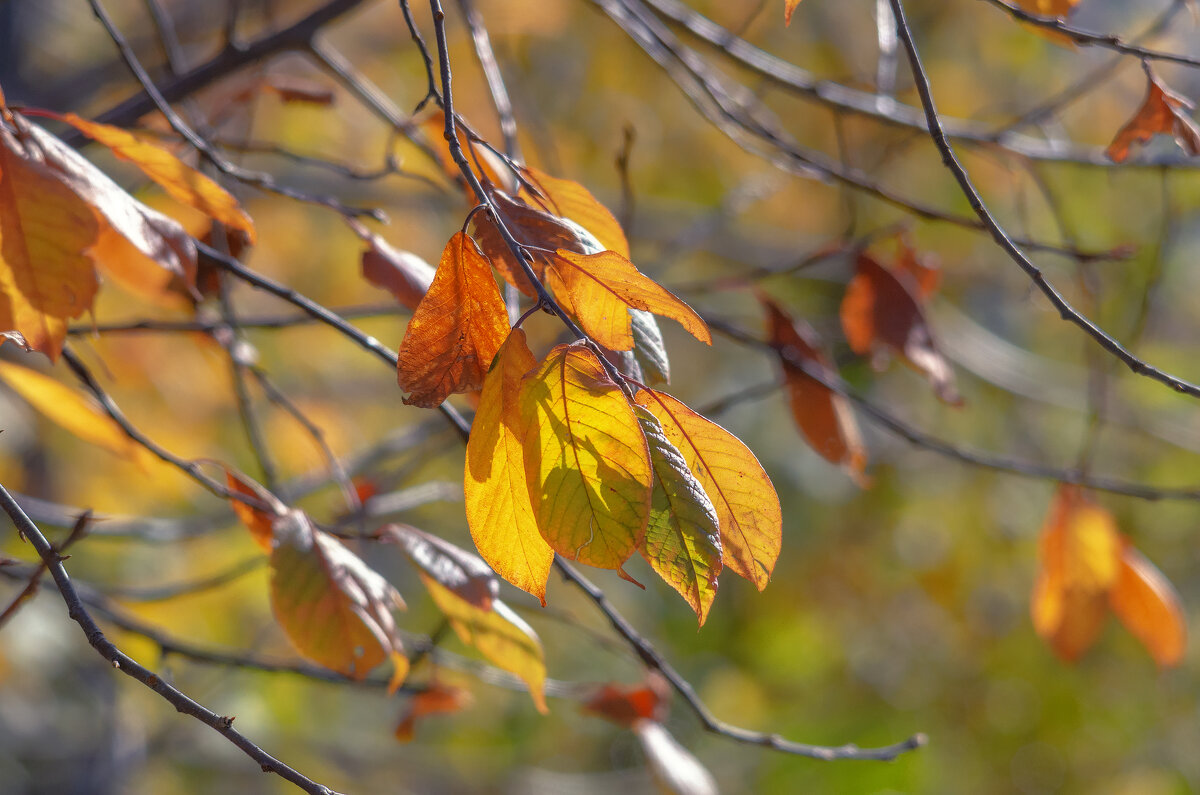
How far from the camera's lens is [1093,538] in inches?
36.7

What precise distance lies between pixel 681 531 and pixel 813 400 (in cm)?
49

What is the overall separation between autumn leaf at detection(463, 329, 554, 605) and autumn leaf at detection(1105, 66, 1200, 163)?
0.43 metres

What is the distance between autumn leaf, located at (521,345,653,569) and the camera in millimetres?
357

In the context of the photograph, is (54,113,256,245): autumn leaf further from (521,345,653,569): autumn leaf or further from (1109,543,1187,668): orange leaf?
(1109,543,1187,668): orange leaf

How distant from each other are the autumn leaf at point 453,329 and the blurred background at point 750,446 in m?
1.59

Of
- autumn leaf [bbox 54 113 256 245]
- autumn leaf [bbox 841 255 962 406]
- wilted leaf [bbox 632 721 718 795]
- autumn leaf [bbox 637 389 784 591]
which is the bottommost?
wilted leaf [bbox 632 721 718 795]

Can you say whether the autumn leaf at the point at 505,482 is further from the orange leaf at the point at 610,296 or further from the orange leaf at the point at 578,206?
the orange leaf at the point at 578,206

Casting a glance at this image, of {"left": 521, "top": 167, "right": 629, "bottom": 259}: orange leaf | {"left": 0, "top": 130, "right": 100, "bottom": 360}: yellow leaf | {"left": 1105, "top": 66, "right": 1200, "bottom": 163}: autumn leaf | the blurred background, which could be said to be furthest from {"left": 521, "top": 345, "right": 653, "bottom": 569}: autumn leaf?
the blurred background

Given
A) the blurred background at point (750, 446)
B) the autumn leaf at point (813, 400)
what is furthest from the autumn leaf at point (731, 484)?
the blurred background at point (750, 446)

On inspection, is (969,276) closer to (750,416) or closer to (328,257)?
(750,416)

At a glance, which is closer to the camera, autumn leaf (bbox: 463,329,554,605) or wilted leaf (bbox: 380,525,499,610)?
autumn leaf (bbox: 463,329,554,605)

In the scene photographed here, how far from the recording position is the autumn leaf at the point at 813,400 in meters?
0.81

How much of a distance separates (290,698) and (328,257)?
57.5 inches

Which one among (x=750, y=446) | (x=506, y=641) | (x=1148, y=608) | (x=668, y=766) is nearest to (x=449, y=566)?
(x=506, y=641)
